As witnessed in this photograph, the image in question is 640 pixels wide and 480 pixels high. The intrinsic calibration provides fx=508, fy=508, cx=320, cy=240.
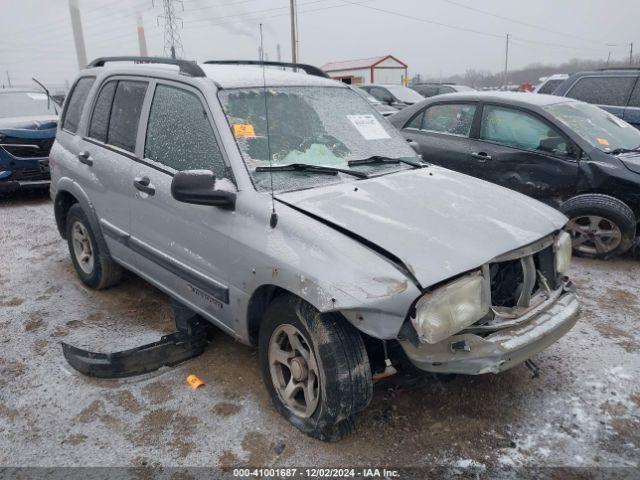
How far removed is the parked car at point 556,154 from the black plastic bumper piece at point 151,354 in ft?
12.0

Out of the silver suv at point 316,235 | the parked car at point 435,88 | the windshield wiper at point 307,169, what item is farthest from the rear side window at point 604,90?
the parked car at point 435,88

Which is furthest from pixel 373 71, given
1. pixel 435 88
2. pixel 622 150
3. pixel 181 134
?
pixel 181 134

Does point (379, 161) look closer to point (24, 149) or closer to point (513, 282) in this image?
point (513, 282)

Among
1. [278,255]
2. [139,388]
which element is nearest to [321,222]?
[278,255]

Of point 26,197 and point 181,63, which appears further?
point 26,197

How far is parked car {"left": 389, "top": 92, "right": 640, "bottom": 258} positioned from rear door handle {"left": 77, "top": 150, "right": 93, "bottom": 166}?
3753 mm

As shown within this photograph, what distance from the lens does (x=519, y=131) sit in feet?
17.9

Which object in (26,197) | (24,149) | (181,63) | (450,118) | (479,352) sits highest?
(181,63)

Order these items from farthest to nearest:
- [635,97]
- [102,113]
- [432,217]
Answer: [635,97] < [102,113] < [432,217]

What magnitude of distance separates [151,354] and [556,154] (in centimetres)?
430

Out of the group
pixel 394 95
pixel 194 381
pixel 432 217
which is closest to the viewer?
pixel 432 217

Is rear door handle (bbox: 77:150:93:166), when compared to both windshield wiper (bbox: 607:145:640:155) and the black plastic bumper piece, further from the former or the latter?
windshield wiper (bbox: 607:145:640:155)

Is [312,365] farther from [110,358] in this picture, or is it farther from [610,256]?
[610,256]

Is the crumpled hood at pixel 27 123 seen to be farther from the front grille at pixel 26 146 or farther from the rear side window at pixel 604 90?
the rear side window at pixel 604 90
